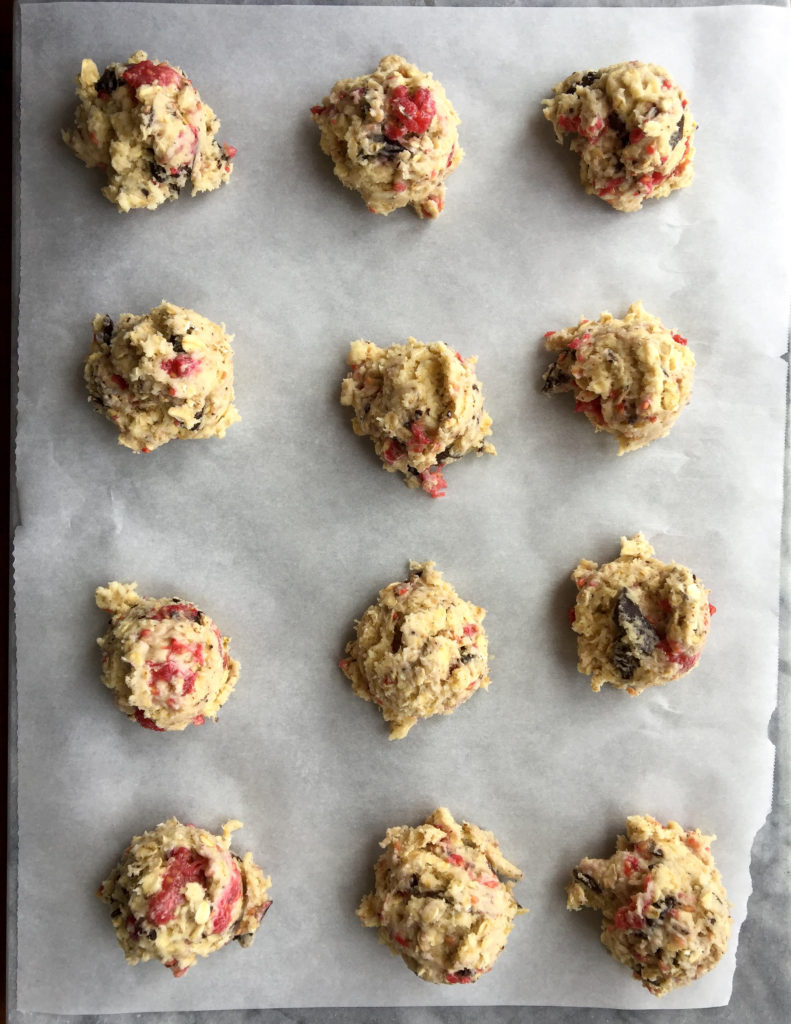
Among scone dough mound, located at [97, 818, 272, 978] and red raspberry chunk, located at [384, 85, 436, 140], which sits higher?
red raspberry chunk, located at [384, 85, 436, 140]

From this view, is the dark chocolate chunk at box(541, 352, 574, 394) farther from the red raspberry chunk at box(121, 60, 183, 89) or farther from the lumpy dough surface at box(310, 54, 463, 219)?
the red raspberry chunk at box(121, 60, 183, 89)

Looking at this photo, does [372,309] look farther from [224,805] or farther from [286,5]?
[224,805]

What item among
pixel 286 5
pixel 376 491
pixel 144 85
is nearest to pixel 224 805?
pixel 376 491

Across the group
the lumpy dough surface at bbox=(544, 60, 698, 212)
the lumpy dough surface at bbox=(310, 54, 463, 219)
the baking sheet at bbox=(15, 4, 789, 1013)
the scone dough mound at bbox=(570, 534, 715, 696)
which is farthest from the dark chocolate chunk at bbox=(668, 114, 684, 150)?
the scone dough mound at bbox=(570, 534, 715, 696)

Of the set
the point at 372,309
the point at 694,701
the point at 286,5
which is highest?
the point at 286,5

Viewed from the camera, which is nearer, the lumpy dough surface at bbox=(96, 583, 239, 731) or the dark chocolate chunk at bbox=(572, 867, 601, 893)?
the lumpy dough surface at bbox=(96, 583, 239, 731)

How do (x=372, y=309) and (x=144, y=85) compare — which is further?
(x=372, y=309)

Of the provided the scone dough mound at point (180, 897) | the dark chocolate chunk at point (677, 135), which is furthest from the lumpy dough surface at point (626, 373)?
the scone dough mound at point (180, 897)
